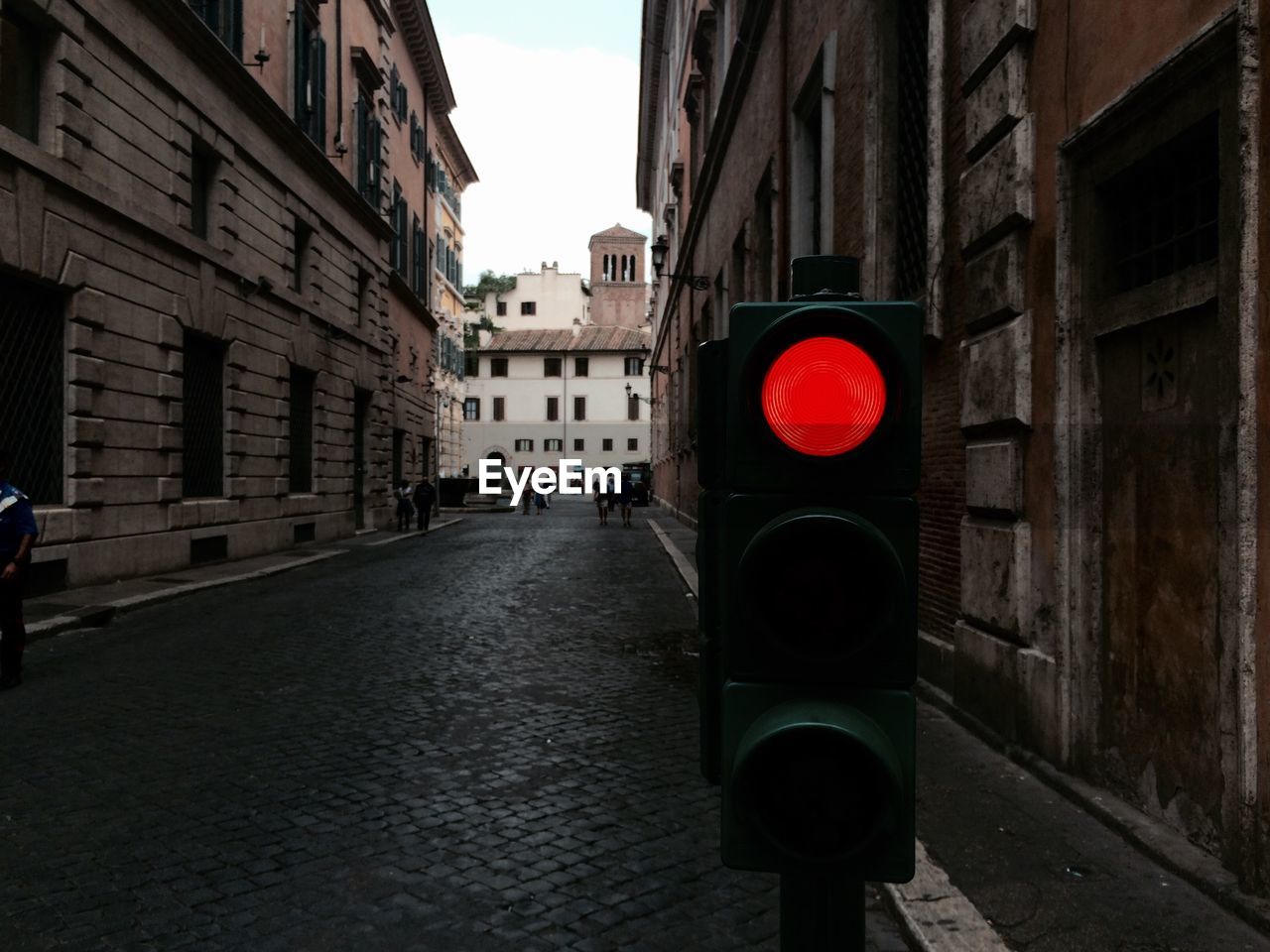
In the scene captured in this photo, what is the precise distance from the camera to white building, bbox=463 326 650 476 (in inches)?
2795

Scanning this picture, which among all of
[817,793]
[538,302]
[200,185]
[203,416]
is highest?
[538,302]

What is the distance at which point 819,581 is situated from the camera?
162 cm

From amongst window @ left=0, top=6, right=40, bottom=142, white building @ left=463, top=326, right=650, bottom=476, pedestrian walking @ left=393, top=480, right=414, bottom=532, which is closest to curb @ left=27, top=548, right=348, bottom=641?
window @ left=0, top=6, right=40, bottom=142

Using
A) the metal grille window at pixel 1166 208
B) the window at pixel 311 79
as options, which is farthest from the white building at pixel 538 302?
the metal grille window at pixel 1166 208

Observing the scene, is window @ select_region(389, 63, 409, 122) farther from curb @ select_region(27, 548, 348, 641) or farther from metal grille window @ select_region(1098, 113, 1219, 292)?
metal grille window @ select_region(1098, 113, 1219, 292)

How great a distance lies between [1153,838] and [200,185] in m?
17.0

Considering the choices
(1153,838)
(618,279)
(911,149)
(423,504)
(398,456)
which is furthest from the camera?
(618,279)

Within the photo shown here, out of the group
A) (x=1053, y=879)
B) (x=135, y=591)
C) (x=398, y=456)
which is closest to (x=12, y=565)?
(x=135, y=591)

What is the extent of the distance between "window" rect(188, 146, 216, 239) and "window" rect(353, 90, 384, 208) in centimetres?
843

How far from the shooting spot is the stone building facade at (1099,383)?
359 cm

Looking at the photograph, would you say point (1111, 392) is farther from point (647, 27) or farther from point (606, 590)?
point (647, 27)

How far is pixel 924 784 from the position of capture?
16.1ft
